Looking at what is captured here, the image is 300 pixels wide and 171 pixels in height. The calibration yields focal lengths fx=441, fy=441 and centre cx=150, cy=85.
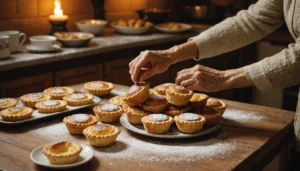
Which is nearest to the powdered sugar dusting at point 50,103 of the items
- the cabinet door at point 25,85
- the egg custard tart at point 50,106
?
the egg custard tart at point 50,106

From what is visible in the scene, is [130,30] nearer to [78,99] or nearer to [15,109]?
[78,99]

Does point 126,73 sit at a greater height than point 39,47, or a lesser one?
lesser

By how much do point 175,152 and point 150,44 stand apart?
217cm

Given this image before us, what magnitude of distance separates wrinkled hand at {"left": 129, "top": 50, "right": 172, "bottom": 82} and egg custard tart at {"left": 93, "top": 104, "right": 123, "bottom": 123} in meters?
0.14

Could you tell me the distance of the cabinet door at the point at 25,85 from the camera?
256 cm

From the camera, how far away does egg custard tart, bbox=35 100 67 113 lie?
159 centimetres

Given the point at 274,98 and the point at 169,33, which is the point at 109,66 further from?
the point at 274,98

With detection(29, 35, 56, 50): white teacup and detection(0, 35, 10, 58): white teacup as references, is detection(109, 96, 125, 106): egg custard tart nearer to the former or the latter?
detection(0, 35, 10, 58): white teacup

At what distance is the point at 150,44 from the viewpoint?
3434 millimetres

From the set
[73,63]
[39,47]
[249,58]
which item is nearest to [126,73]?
[73,63]

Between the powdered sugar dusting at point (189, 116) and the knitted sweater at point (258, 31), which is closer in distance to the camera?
the powdered sugar dusting at point (189, 116)

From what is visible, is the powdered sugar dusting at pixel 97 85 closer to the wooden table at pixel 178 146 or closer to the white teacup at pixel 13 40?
the wooden table at pixel 178 146

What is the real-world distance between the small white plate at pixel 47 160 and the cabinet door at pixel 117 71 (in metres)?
1.91

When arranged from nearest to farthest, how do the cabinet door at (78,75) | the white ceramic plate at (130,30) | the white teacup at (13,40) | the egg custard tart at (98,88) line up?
1. the egg custard tart at (98,88)
2. the white teacup at (13,40)
3. the cabinet door at (78,75)
4. the white ceramic plate at (130,30)
